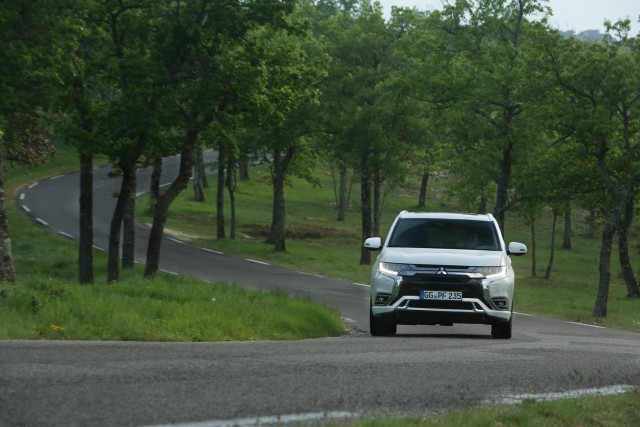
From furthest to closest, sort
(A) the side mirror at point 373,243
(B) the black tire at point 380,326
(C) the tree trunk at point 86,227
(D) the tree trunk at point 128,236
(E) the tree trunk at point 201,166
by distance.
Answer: (E) the tree trunk at point 201,166 < (D) the tree trunk at point 128,236 < (C) the tree trunk at point 86,227 < (A) the side mirror at point 373,243 < (B) the black tire at point 380,326

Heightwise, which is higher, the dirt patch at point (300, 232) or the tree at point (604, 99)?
the tree at point (604, 99)

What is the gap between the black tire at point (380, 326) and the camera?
1544 centimetres

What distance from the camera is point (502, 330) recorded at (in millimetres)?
15633

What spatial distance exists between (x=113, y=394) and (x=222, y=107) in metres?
18.0

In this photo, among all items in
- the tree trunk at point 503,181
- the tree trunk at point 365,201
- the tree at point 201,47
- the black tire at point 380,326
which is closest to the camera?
the black tire at point 380,326

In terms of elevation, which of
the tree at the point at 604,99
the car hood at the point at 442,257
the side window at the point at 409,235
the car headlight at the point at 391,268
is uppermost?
the tree at the point at 604,99

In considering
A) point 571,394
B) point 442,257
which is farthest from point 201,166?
point 571,394

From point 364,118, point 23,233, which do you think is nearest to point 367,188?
point 364,118

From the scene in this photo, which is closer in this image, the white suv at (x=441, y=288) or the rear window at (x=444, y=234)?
the white suv at (x=441, y=288)

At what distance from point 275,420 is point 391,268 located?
820 cm

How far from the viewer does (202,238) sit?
5125cm

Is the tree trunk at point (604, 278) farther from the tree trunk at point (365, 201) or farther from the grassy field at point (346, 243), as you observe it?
the tree trunk at point (365, 201)

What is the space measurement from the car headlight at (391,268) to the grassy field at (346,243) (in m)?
13.5

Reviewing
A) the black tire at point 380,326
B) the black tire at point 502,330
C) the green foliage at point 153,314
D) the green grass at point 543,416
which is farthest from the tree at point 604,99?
the green grass at point 543,416
